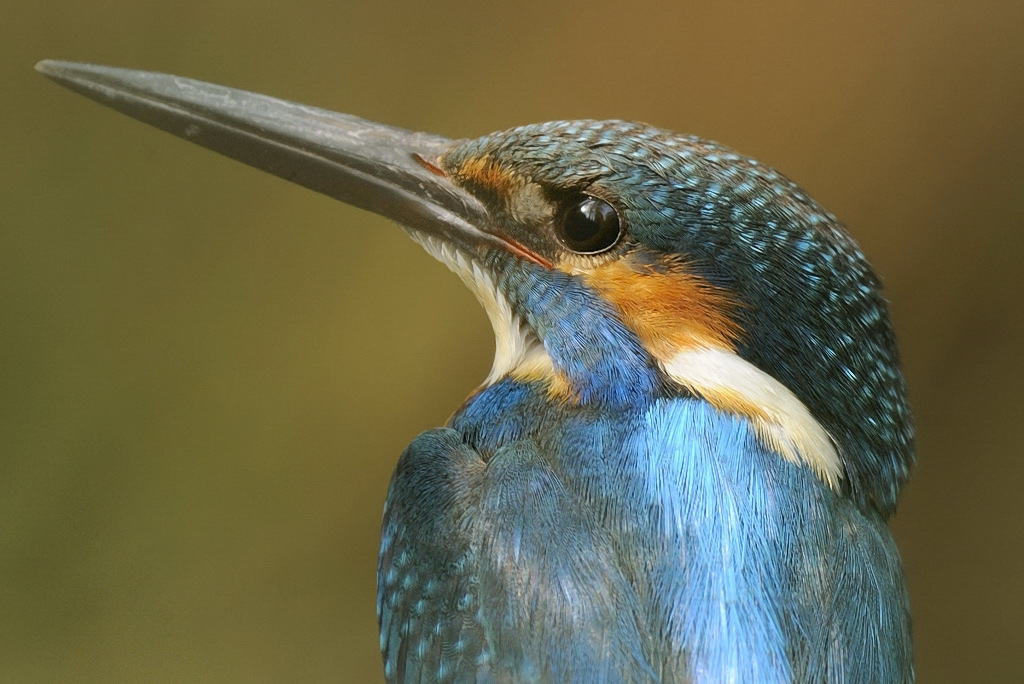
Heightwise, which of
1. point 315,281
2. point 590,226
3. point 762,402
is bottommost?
point 315,281

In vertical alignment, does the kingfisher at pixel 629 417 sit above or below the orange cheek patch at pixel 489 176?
below

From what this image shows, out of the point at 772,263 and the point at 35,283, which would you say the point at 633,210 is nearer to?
the point at 772,263

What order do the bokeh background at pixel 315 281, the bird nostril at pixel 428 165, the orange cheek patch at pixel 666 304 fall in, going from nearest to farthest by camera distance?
the orange cheek patch at pixel 666 304 → the bird nostril at pixel 428 165 → the bokeh background at pixel 315 281

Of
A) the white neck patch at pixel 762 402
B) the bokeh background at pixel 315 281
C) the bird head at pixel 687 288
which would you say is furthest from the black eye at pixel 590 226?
the bokeh background at pixel 315 281

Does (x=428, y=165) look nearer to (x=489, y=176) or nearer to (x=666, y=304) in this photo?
(x=489, y=176)

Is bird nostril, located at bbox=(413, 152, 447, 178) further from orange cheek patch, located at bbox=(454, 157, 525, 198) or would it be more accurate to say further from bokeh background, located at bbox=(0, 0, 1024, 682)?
bokeh background, located at bbox=(0, 0, 1024, 682)

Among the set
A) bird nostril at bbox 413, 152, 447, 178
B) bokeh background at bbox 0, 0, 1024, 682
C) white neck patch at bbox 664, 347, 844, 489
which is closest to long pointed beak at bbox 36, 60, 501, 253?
bird nostril at bbox 413, 152, 447, 178

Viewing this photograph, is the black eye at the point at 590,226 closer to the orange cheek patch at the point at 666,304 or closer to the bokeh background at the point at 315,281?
the orange cheek patch at the point at 666,304

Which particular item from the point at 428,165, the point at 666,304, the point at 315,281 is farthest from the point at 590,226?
the point at 315,281
